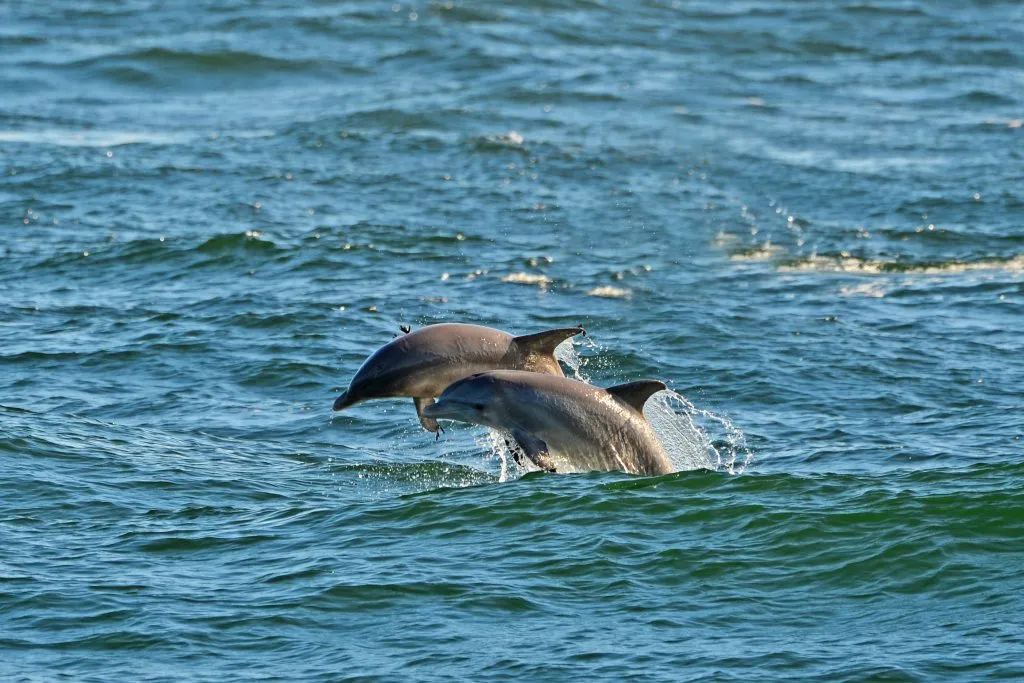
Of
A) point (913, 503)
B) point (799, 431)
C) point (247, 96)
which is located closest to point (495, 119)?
point (247, 96)

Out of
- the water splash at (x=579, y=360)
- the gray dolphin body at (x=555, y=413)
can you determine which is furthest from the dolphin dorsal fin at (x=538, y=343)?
the water splash at (x=579, y=360)

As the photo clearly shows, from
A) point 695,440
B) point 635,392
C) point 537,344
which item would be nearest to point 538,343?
point 537,344

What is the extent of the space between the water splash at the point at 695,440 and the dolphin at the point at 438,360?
1225 mm

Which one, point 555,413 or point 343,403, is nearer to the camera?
point 555,413

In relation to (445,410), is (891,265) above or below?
below

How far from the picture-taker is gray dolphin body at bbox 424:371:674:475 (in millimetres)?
12672

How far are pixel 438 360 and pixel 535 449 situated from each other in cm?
106

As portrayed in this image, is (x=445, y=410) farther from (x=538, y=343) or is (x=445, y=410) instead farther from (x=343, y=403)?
(x=538, y=343)

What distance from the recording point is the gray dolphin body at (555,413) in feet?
41.6

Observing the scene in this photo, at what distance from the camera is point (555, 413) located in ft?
41.9

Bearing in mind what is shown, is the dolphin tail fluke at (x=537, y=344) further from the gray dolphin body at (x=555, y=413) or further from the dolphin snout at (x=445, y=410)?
the dolphin snout at (x=445, y=410)

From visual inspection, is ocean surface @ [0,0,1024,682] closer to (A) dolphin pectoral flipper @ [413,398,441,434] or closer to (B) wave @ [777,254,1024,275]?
(B) wave @ [777,254,1024,275]

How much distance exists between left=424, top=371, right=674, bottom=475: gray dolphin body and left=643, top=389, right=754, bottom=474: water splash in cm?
89

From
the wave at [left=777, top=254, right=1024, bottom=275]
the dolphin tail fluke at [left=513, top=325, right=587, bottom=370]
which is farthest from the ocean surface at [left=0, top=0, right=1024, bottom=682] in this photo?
the dolphin tail fluke at [left=513, top=325, right=587, bottom=370]
